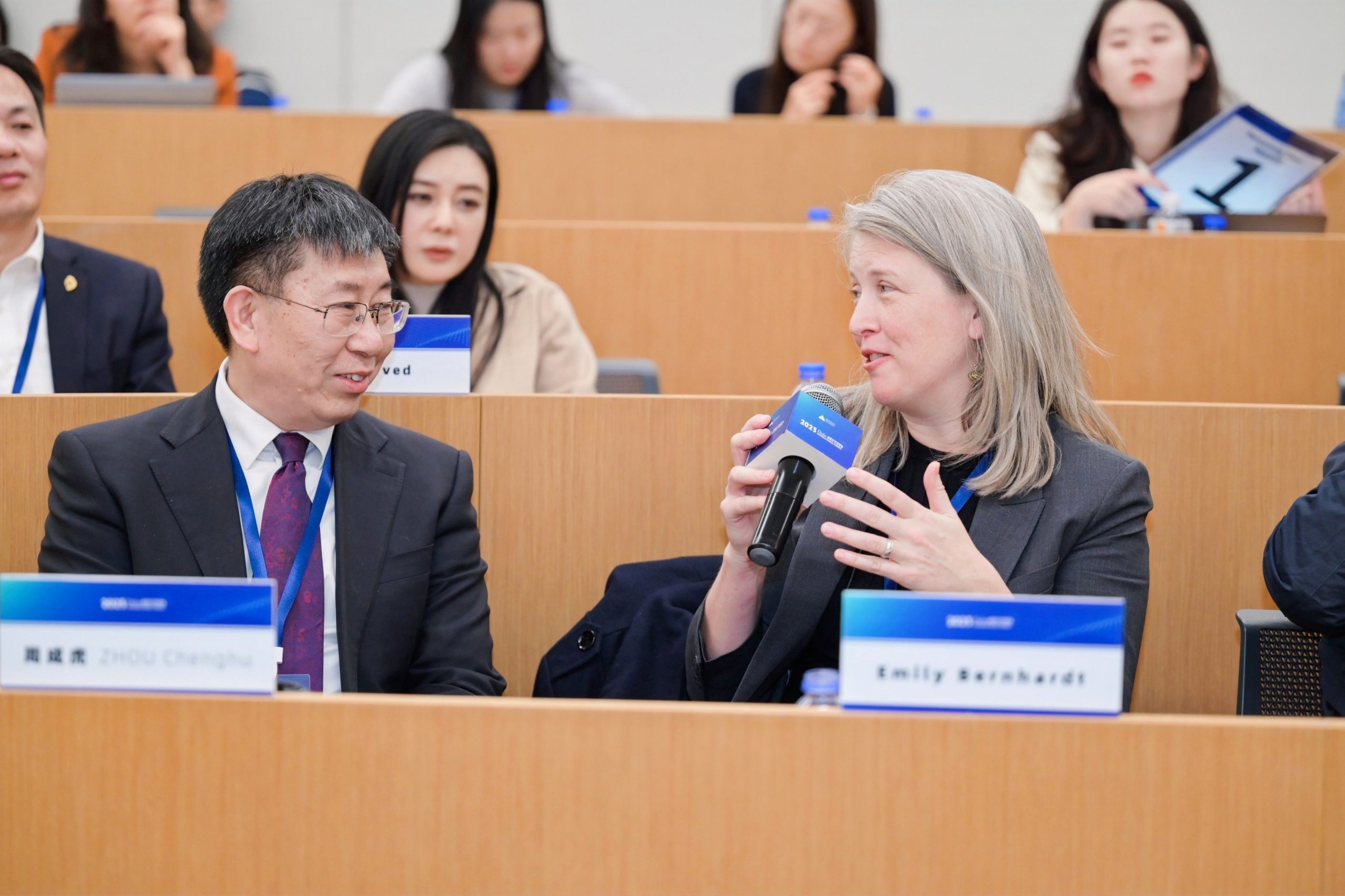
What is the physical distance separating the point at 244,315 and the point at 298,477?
0.22 m

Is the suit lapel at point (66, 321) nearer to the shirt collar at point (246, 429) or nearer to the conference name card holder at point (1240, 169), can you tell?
the shirt collar at point (246, 429)

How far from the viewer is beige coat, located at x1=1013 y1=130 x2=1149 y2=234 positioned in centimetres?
343

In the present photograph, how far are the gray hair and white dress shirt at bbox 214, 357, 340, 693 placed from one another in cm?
78

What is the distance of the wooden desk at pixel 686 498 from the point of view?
81.1 inches

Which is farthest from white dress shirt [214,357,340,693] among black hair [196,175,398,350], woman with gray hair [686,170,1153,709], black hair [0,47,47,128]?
black hair [0,47,47,128]

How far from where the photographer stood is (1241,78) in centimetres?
632

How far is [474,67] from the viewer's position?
406 centimetres

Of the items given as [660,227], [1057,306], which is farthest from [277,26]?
[1057,306]

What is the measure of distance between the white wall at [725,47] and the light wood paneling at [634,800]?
5668 mm

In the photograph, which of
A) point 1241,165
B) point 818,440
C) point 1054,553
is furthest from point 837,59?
point 818,440

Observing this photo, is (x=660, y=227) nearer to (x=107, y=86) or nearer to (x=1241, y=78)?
(x=107, y=86)

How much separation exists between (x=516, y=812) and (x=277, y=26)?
6053 mm

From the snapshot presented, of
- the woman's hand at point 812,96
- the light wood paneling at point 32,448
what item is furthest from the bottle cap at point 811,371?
the woman's hand at point 812,96

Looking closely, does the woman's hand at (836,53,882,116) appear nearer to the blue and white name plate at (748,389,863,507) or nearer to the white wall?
the white wall
